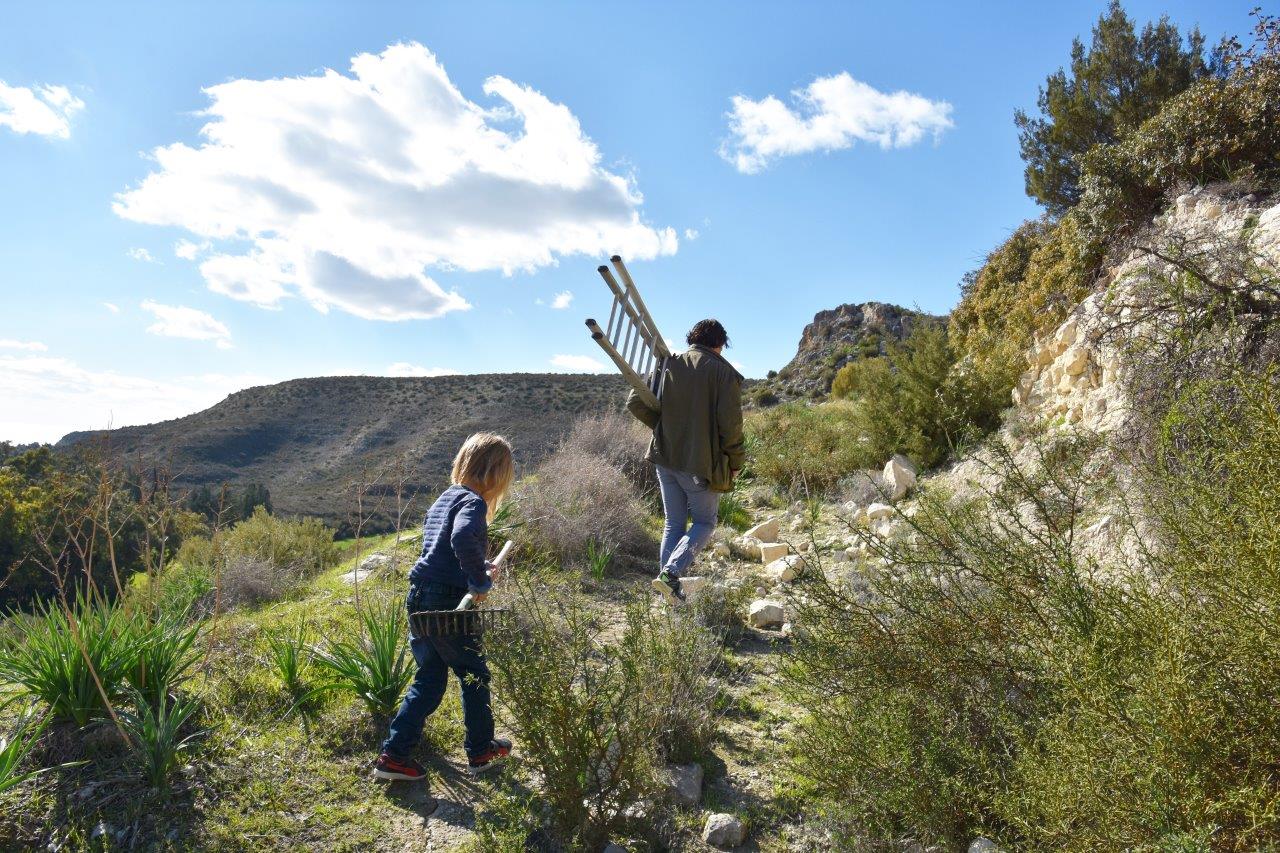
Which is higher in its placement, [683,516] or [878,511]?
[878,511]

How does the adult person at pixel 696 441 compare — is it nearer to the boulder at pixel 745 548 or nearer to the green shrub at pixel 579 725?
the boulder at pixel 745 548

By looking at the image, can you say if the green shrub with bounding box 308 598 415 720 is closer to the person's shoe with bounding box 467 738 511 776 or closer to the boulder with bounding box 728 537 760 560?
the person's shoe with bounding box 467 738 511 776

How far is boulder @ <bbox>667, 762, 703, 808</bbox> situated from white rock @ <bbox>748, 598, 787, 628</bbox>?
1922 millimetres

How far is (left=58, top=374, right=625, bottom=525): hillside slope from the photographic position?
25328mm

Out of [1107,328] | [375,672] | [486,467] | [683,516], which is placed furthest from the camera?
[1107,328]

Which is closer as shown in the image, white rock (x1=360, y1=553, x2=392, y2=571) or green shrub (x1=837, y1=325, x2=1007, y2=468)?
white rock (x1=360, y1=553, x2=392, y2=571)

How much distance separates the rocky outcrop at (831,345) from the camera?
93.3ft

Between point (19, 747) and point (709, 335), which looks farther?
point (709, 335)

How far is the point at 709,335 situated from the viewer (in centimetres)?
498

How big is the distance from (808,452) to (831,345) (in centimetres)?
2499

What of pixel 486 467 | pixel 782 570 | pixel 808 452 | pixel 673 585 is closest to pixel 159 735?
pixel 486 467

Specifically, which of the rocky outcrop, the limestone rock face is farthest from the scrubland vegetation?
the rocky outcrop

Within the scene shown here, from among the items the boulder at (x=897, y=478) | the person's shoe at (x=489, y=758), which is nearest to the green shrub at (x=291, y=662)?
the person's shoe at (x=489, y=758)

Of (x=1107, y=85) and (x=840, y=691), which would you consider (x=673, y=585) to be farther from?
(x=1107, y=85)
